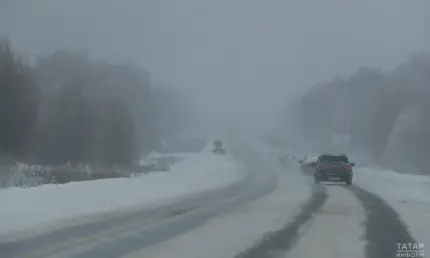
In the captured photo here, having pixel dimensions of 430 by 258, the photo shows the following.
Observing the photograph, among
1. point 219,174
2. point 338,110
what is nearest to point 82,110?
point 219,174

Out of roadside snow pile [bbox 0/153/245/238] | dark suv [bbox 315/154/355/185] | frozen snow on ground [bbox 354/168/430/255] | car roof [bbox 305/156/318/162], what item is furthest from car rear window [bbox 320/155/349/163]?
car roof [bbox 305/156/318/162]

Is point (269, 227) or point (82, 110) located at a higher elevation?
point (82, 110)

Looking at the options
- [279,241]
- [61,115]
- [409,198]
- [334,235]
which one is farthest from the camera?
[61,115]

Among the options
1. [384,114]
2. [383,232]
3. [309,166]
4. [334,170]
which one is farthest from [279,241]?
[384,114]

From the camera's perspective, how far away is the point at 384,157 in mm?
106375

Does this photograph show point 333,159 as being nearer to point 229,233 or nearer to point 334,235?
point 334,235

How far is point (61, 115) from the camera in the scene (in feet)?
234

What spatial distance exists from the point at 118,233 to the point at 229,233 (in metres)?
2.16

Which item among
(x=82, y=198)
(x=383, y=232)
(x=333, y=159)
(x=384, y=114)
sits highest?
(x=384, y=114)

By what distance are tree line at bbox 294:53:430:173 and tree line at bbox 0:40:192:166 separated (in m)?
28.3

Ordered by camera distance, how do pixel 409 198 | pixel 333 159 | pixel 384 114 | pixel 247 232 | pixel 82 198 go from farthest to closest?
pixel 384 114 → pixel 333 159 → pixel 409 198 → pixel 82 198 → pixel 247 232

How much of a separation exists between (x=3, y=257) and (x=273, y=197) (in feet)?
58.4

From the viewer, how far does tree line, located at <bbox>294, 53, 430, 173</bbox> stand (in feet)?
325

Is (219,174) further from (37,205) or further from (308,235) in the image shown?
(308,235)
